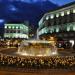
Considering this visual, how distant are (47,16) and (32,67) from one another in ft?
300

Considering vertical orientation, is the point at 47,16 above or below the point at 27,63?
above

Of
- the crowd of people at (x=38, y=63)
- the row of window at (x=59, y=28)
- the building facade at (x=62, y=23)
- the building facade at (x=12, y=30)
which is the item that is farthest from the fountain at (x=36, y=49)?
the building facade at (x=12, y=30)

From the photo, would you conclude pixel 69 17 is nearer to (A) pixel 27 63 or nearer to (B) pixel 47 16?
(B) pixel 47 16

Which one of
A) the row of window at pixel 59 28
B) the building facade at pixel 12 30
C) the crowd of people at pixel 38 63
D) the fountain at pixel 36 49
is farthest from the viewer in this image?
the building facade at pixel 12 30

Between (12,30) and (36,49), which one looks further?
(12,30)

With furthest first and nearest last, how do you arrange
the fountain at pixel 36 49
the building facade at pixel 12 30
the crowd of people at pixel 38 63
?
1. the building facade at pixel 12 30
2. the fountain at pixel 36 49
3. the crowd of people at pixel 38 63

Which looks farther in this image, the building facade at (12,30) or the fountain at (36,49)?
the building facade at (12,30)

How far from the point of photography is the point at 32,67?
2064 centimetres

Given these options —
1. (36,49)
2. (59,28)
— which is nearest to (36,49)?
(36,49)

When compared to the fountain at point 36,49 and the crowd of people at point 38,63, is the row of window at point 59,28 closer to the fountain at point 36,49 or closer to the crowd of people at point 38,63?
the fountain at point 36,49

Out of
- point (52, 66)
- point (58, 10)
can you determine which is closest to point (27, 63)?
point (52, 66)

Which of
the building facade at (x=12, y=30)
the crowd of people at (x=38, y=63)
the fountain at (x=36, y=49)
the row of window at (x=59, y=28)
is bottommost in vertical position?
the crowd of people at (x=38, y=63)

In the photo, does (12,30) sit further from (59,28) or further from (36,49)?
(36,49)

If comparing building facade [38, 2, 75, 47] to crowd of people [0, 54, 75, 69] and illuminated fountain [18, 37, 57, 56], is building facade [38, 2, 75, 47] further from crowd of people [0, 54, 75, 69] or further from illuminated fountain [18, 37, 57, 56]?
crowd of people [0, 54, 75, 69]
